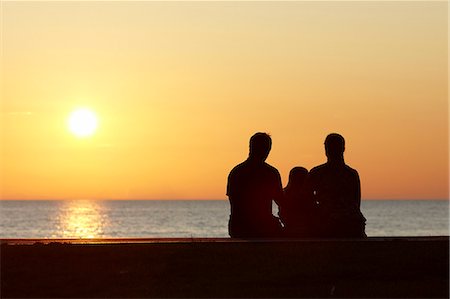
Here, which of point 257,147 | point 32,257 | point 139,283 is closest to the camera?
point 139,283

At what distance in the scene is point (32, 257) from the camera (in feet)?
28.3

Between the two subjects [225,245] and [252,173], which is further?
[252,173]

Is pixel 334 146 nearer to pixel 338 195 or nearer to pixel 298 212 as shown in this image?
pixel 338 195

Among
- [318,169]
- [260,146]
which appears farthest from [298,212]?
[260,146]

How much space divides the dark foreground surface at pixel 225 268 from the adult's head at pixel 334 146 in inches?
82.0

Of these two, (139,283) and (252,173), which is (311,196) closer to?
(252,173)

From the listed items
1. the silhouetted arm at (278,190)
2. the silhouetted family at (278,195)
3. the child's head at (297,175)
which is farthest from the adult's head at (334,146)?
the child's head at (297,175)

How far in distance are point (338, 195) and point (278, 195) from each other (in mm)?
616

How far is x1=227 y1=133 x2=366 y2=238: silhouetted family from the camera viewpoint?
11344 mm

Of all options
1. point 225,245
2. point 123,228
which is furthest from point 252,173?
point 123,228

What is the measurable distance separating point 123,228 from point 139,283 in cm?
8474

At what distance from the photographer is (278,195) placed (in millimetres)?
11578

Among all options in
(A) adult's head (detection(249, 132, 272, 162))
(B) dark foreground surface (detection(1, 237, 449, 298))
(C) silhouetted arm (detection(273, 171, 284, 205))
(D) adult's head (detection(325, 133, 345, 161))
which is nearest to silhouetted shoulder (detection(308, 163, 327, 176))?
(D) adult's head (detection(325, 133, 345, 161))

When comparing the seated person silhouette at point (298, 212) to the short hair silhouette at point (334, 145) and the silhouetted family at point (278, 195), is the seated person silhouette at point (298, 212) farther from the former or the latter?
the short hair silhouette at point (334, 145)
